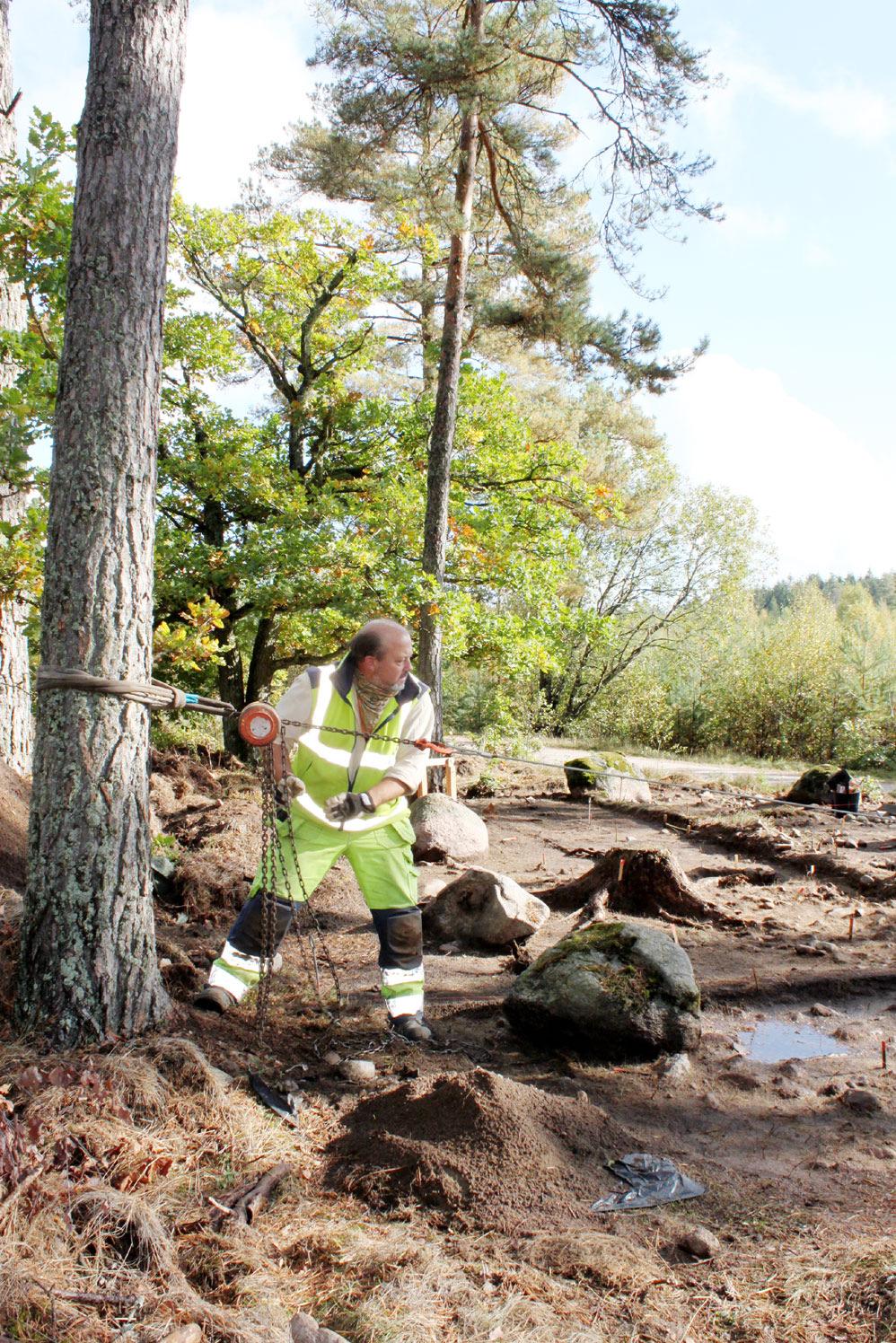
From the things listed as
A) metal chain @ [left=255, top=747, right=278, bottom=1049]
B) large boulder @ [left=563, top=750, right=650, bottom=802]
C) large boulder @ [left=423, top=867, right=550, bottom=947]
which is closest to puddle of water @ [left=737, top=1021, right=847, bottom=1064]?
large boulder @ [left=423, top=867, right=550, bottom=947]

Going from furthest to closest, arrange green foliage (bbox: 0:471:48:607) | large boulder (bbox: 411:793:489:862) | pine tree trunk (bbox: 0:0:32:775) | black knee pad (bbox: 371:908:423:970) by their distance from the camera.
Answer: large boulder (bbox: 411:793:489:862) → pine tree trunk (bbox: 0:0:32:775) → green foliage (bbox: 0:471:48:607) → black knee pad (bbox: 371:908:423:970)

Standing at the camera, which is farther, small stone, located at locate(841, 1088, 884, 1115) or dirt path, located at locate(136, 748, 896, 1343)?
small stone, located at locate(841, 1088, 884, 1115)

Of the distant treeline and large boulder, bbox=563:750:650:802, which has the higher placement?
the distant treeline

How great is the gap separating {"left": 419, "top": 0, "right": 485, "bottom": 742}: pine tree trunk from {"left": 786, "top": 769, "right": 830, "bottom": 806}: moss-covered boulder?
5.70m

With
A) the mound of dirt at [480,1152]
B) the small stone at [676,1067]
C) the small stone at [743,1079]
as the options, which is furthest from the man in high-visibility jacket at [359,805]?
the small stone at [743,1079]

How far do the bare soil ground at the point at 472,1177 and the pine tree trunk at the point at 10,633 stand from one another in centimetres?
330

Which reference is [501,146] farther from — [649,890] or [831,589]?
[831,589]

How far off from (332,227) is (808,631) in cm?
1914

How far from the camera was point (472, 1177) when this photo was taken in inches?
127

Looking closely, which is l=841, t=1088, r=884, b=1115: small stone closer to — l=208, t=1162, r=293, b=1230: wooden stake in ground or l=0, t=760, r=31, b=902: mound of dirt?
l=208, t=1162, r=293, b=1230: wooden stake in ground

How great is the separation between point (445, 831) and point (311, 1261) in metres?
6.92

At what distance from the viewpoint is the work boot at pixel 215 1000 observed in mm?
4426

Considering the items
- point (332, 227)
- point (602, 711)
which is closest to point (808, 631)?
point (602, 711)

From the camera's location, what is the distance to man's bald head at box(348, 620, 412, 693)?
449 centimetres
